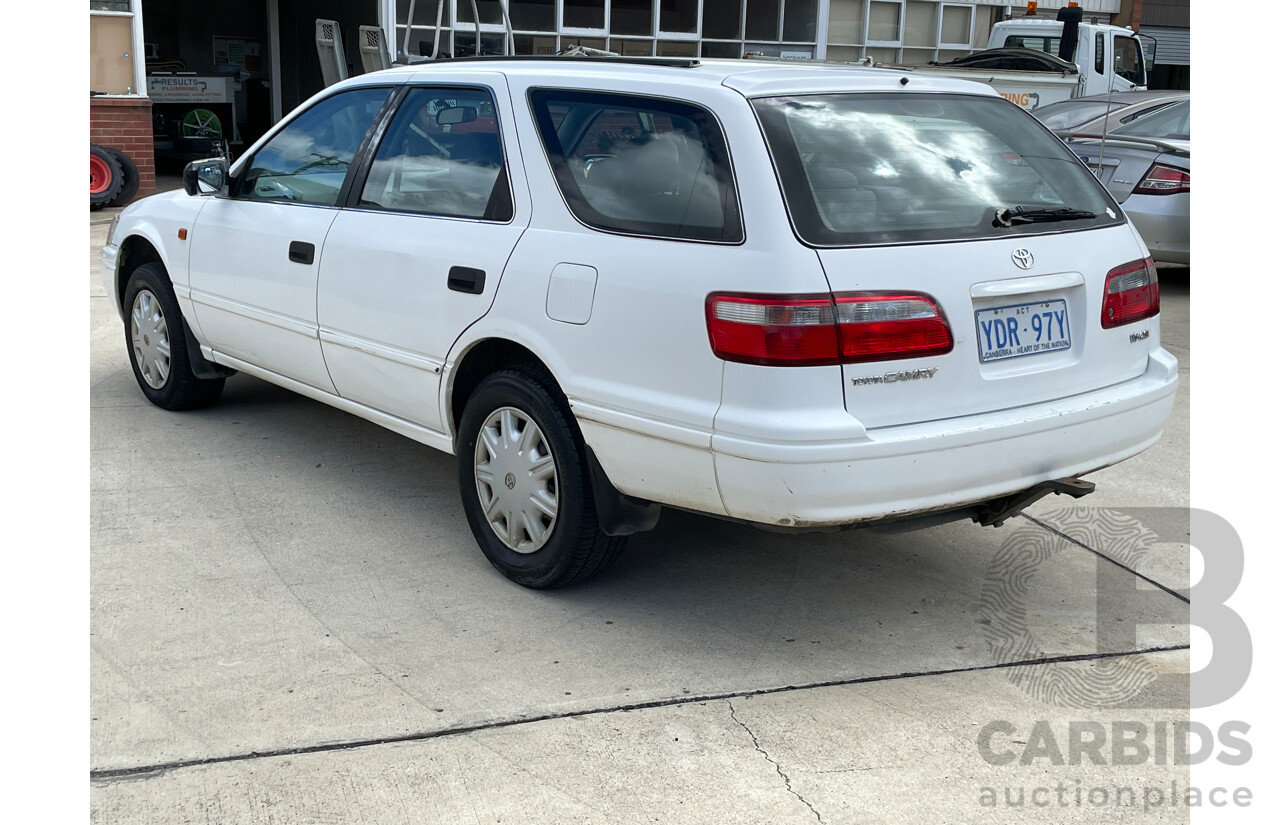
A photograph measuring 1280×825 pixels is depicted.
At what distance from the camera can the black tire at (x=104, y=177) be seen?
13.5 meters

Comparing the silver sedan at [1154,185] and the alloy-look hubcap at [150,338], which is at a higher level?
the silver sedan at [1154,185]

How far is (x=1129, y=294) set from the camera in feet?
12.6

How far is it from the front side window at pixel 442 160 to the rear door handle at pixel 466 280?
0.62 feet

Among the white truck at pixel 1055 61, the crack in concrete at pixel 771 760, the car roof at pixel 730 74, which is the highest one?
the white truck at pixel 1055 61

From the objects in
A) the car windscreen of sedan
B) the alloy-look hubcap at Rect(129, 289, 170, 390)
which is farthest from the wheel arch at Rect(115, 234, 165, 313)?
the car windscreen of sedan

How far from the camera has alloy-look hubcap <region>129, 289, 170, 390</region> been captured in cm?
589

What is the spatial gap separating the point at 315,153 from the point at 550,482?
198 cm

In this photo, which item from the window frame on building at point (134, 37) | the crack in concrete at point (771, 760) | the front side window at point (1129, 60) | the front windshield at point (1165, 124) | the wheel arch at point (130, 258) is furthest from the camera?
the front side window at point (1129, 60)

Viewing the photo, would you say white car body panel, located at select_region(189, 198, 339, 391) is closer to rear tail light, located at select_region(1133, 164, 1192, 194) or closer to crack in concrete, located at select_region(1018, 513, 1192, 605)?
crack in concrete, located at select_region(1018, 513, 1192, 605)

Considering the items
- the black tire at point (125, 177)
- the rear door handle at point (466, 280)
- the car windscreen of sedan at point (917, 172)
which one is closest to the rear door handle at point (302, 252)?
the rear door handle at point (466, 280)

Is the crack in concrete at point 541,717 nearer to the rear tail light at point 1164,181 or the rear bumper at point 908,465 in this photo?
the rear bumper at point 908,465

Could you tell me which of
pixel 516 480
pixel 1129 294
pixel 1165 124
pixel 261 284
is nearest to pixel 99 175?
pixel 261 284

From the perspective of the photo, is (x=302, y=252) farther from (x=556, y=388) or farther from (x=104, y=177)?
(x=104, y=177)

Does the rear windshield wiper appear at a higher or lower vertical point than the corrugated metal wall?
lower
